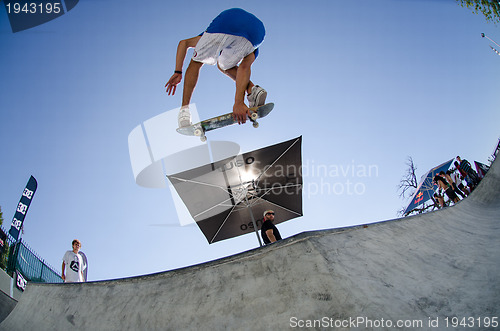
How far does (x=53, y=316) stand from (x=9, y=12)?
31.5ft

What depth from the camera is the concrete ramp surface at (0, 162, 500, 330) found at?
135cm

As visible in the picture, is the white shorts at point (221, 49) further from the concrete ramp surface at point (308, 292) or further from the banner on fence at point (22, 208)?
the banner on fence at point (22, 208)

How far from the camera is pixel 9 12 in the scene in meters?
7.69

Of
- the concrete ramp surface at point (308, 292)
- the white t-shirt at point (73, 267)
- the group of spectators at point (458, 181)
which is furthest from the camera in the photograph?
the group of spectators at point (458, 181)

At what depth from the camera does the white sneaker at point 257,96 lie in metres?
3.57

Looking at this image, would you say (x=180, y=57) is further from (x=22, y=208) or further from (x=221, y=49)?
(x=22, y=208)

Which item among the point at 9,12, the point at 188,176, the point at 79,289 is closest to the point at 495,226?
the point at 79,289

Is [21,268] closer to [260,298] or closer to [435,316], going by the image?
[260,298]

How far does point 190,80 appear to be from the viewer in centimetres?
359

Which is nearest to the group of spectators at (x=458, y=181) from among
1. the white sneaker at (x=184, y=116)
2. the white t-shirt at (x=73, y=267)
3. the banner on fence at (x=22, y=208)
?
the white sneaker at (x=184, y=116)

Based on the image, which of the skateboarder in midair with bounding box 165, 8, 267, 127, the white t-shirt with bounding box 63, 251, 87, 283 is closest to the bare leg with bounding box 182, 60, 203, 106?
the skateboarder in midair with bounding box 165, 8, 267, 127

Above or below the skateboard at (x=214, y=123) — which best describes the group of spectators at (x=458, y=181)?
below

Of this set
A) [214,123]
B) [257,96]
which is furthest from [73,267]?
[257,96]

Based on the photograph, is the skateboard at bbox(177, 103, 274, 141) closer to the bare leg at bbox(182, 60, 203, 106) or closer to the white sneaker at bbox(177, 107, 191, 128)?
the white sneaker at bbox(177, 107, 191, 128)
